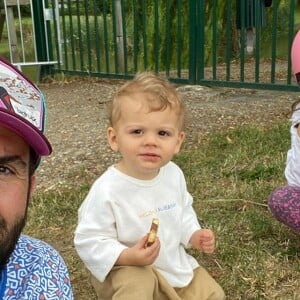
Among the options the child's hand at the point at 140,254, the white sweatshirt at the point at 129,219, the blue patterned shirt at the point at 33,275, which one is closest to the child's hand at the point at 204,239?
the white sweatshirt at the point at 129,219

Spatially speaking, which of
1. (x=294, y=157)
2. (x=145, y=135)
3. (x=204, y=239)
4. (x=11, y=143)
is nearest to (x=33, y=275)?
(x=11, y=143)

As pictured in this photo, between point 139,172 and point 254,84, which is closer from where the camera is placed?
point 139,172

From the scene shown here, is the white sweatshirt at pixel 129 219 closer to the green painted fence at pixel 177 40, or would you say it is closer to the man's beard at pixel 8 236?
the man's beard at pixel 8 236

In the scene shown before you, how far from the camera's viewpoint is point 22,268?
4.95ft

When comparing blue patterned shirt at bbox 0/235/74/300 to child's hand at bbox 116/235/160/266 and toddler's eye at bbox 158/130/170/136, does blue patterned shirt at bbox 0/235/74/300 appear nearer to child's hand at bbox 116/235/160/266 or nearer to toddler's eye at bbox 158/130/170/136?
child's hand at bbox 116/235/160/266

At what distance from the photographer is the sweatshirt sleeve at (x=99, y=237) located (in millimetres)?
2271

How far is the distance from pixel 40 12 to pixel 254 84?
2944 millimetres

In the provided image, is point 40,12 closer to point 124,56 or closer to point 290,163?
point 124,56

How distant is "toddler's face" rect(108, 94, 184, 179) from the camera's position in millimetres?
2293

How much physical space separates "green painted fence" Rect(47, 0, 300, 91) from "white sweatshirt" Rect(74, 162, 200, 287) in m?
3.72

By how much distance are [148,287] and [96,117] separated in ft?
11.5

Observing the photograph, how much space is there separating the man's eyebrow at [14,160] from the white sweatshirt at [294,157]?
6.25 ft

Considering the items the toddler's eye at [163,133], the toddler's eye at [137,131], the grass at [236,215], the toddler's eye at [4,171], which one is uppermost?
the toddler's eye at [4,171]

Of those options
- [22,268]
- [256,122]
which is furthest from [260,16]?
[22,268]
